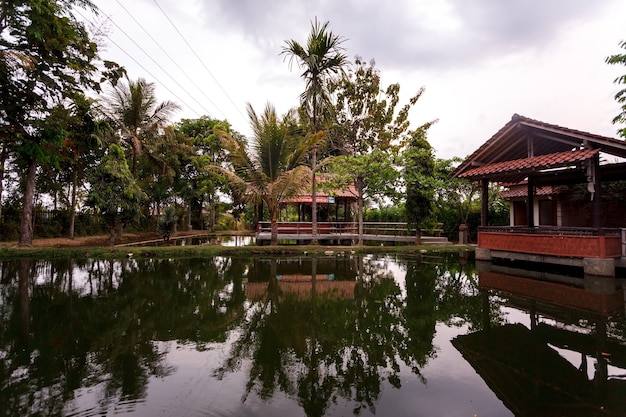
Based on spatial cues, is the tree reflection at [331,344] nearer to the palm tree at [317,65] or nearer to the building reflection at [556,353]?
the building reflection at [556,353]

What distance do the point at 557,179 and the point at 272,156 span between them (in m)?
11.5

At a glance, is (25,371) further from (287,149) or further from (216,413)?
(287,149)

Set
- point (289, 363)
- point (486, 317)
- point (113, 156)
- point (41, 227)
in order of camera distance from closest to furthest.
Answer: point (289, 363)
point (486, 317)
point (113, 156)
point (41, 227)

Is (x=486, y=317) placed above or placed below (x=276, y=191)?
below

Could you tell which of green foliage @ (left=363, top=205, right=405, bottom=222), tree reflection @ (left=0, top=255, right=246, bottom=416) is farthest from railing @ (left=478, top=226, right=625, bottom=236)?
green foliage @ (left=363, top=205, right=405, bottom=222)

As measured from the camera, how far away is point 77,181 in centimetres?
1845

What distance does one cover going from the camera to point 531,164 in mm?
10109

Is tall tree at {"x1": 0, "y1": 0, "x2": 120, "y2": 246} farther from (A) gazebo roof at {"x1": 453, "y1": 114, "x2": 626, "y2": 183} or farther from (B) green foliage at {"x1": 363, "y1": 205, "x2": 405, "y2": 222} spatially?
(B) green foliage at {"x1": 363, "y1": 205, "x2": 405, "y2": 222}


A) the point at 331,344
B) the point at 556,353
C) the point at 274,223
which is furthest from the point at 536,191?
the point at 331,344

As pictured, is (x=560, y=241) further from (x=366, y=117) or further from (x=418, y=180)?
(x=366, y=117)

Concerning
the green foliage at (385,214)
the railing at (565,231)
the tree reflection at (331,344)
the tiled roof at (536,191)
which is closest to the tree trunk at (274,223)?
the tree reflection at (331,344)

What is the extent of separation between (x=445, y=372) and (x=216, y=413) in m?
2.40

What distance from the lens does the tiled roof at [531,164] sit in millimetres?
9102

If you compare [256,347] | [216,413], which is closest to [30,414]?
[216,413]
